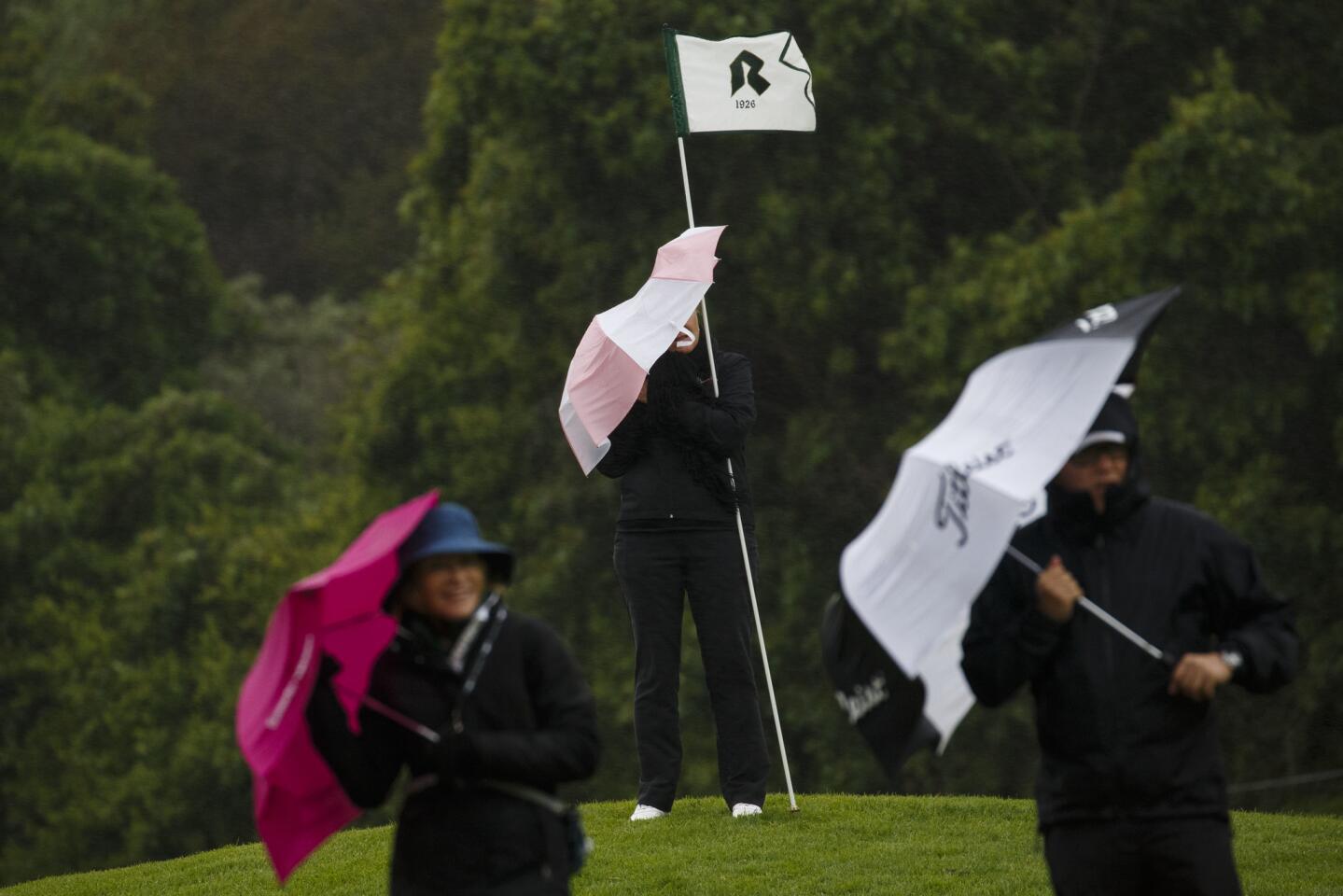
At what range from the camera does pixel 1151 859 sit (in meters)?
5.35

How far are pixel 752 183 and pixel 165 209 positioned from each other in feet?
67.0

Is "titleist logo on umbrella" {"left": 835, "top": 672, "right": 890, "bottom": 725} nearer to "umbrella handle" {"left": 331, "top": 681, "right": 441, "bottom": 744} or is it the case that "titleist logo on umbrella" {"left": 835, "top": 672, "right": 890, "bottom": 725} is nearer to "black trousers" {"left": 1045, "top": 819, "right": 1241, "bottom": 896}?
"black trousers" {"left": 1045, "top": 819, "right": 1241, "bottom": 896}

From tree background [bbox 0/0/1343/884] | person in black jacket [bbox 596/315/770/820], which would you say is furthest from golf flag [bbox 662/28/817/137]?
tree background [bbox 0/0/1343/884]

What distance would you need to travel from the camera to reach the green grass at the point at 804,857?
8.79 m

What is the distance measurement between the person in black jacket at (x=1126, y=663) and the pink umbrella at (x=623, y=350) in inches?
152

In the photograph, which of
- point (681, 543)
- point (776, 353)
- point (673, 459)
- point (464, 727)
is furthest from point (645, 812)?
point (776, 353)

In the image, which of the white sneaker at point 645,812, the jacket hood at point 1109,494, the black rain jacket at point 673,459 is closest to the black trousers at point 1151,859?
the jacket hood at point 1109,494

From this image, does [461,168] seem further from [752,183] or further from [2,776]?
[2,776]

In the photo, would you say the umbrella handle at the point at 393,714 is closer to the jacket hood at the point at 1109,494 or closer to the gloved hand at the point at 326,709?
the gloved hand at the point at 326,709

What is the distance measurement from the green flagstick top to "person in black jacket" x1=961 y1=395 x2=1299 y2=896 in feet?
19.2

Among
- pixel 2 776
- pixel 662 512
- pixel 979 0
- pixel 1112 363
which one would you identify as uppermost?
pixel 979 0

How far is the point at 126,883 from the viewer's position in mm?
10422

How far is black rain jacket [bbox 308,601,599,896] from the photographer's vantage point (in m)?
5.27

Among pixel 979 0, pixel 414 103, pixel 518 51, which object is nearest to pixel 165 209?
pixel 414 103
